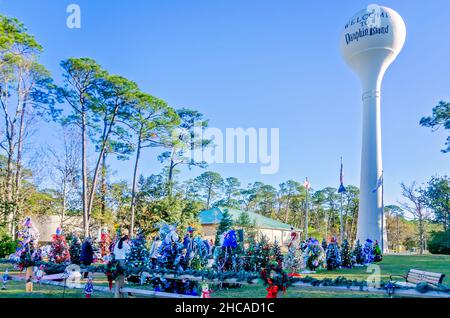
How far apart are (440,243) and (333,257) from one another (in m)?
16.4

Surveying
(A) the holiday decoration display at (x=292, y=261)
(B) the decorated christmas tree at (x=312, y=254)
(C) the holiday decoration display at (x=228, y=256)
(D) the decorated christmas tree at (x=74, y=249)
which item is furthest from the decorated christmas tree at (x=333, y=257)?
(D) the decorated christmas tree at (x=74, y=249)

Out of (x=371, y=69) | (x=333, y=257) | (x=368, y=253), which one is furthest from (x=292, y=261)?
(x=371, y=69)

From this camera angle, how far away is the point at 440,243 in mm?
27688

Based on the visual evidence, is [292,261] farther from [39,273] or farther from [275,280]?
[275,280]

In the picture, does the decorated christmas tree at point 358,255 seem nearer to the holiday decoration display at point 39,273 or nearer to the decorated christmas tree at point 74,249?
the decorated christmas tree at point 74,249

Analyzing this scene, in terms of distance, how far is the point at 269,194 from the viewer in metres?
44.6

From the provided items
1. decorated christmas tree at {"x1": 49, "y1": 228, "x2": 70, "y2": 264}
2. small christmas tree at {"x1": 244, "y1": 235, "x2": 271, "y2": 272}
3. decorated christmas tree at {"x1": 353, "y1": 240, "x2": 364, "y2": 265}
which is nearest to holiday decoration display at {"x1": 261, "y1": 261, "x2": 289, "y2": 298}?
small christmas tree at {"x1": 244, "y1": 235, "x2": 271, "y2": 272}

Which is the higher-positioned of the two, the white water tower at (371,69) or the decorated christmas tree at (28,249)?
the white water tower at (371,69)

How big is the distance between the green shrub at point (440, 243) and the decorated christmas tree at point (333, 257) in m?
15.8

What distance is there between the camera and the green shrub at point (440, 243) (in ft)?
89.7

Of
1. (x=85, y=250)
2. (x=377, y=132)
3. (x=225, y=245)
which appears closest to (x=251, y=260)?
(x=225, y=245)

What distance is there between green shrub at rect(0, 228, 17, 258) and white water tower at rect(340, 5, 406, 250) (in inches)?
812

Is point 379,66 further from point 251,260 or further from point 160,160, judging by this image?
point 251,260

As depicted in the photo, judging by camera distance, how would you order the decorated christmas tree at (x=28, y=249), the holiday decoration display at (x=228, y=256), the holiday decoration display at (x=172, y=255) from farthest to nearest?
the holiday decoration display at (x=228, y=256), the decorated christmas tree at (x=28, y=249), the holiday decoration display at (x=172, y=255)
